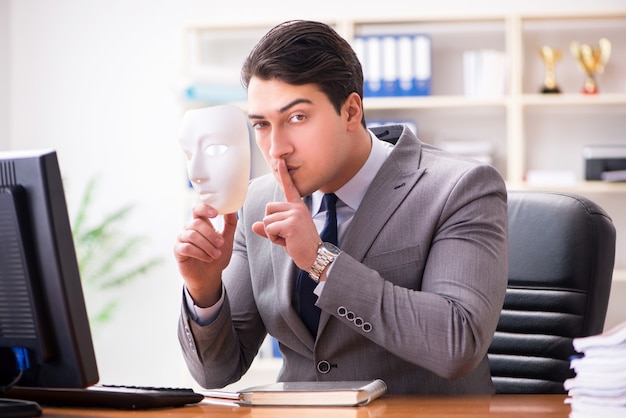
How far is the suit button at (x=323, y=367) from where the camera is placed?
176 cm

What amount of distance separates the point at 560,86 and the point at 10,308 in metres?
3.67

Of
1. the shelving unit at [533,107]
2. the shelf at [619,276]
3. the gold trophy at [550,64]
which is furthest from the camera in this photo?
the shelving unit at [533,107]

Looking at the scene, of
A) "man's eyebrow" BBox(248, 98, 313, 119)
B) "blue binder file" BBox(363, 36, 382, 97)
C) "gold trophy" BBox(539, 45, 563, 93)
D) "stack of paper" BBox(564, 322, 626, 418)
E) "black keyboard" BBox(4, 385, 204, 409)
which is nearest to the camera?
"stack of paper" BBox(564, 322, 626, 418)

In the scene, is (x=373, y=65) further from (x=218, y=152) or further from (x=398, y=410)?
(x=398, y=410)

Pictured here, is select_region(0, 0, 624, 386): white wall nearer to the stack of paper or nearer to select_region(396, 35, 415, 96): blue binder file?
select_region(396, 35, 415, 96): blue binder file

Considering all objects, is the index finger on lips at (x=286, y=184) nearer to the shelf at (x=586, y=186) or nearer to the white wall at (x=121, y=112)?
Answer: the shelf at (x=586, y=186)

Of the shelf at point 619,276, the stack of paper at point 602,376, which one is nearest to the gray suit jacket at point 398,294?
the stack of paper at point 602,376

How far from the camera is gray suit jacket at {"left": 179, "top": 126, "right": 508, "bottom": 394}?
1588 mm

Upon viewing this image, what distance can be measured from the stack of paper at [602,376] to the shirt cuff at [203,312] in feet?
2.27

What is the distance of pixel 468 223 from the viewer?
1.71m

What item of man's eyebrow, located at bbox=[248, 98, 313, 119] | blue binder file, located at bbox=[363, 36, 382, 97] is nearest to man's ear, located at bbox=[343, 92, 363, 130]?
man's eyebrow, located at bbox=[248, 98, 313, 119]

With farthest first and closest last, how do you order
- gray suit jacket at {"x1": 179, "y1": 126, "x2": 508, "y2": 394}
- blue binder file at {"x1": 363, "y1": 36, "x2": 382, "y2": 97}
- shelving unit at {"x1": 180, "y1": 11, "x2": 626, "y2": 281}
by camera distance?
1. shelving unit at {"x1": 180, "y1": 11, "x2": 626, "y2": 281}
2. blue binder file at {"x1": 363, "y1": 36, "x2": 382, "y2": 97}
3. gray suit jacket at {"x1": 179, "y1": 126, "x2": 508, "y2": 394}

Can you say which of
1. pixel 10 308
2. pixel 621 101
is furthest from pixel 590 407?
pixel 621 101

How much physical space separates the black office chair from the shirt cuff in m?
0.65
